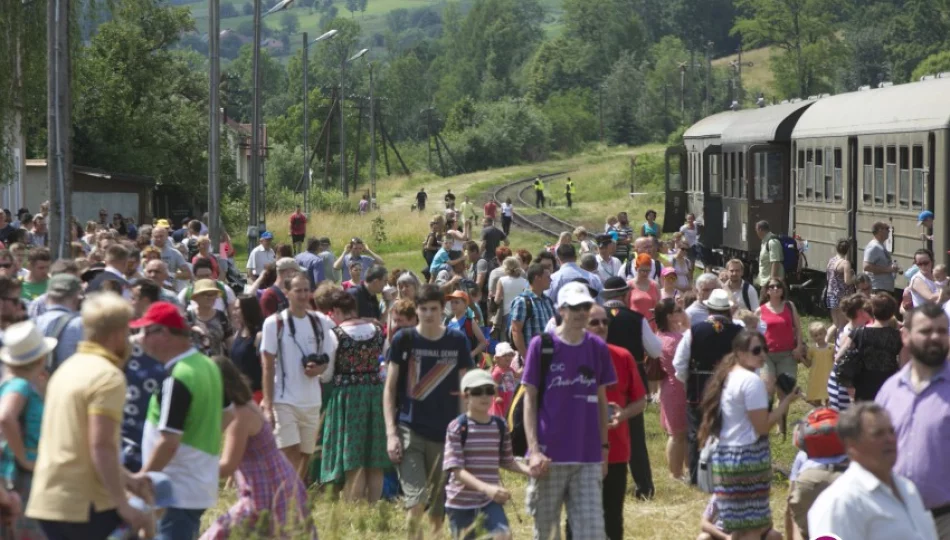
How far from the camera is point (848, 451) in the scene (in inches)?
261

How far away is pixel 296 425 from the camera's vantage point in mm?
11602

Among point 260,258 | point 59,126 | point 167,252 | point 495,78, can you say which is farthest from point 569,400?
point 495,78

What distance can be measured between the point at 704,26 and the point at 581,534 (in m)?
179

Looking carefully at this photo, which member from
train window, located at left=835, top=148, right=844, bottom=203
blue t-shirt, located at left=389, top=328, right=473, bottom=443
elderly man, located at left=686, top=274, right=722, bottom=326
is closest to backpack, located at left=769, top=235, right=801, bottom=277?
train window, located at left=835, top=148, right=844, bottom=203

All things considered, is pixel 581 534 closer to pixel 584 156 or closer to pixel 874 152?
pixel 874 152

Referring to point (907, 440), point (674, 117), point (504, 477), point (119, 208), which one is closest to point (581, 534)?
point (907, 440)

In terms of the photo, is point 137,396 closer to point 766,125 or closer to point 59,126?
point 59,126

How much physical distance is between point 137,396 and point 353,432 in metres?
4.08

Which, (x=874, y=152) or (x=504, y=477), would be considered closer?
(x=504, y=477)

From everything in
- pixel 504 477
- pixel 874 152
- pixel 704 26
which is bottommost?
pixel 504 477

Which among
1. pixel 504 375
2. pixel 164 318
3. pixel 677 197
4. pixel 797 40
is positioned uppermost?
pixel 797 40

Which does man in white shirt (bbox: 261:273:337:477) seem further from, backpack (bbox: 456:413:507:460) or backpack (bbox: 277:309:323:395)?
backpack (bbox: 456:413:507:460)

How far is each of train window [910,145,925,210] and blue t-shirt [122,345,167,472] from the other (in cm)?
1626

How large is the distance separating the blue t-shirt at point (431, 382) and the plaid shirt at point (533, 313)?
3877 mm
